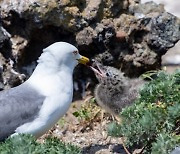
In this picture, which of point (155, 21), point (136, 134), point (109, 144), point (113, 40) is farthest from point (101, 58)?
point (136, 134)

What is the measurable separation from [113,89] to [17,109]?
4.40 feet

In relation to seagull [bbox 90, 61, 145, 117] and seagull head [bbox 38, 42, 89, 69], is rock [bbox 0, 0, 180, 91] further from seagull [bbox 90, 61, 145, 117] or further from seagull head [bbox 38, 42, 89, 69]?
seagull head [bbox 38, 42, 89, 69]

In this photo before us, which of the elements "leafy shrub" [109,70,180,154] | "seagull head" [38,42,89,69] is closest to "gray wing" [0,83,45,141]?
"seagull head" [38,42,89,69]

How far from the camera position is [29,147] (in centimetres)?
385

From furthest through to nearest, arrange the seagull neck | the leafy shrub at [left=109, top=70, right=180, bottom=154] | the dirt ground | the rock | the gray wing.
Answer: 1. the rock
2. the dirt ground
3. the seagull neck
4. the gray wing
5. the leafy shrub at [left=109, top=70, right=180, bottom=154]

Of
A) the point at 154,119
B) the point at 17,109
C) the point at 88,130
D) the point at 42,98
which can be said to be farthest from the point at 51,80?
the point at 88,130

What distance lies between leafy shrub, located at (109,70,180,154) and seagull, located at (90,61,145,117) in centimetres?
93

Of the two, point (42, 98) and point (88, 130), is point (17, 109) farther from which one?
point (88, 130)

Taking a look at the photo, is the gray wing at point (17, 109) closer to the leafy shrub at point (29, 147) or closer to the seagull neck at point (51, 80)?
the seagull neck at point (51, 80)

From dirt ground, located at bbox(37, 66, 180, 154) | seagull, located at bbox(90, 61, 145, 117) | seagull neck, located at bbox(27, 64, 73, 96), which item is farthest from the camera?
seagull, located at bbox(90, 61, 145, 117)

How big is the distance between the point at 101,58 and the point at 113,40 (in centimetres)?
20

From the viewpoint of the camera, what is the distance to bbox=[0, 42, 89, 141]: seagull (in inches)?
190

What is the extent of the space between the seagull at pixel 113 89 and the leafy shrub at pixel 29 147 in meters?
1.77

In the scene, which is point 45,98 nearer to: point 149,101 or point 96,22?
point 149,101
